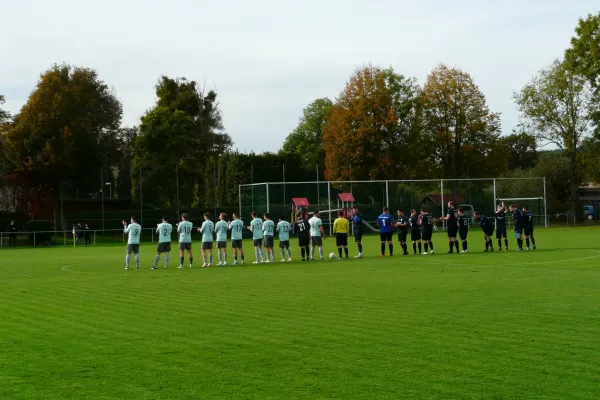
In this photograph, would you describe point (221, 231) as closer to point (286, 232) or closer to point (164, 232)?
point (164, 232)

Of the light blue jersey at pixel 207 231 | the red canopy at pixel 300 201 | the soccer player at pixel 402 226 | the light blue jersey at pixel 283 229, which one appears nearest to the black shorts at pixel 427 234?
the soccer player at pixel 402 226

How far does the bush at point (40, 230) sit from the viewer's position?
5018 cm

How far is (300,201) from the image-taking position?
51.8 meters

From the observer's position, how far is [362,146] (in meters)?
67.6

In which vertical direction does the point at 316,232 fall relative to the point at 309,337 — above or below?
above

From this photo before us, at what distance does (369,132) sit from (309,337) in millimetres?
57090

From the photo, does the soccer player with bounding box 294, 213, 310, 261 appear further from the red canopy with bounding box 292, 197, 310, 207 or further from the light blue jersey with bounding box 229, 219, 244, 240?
the red canopy with bounding box 292, 197, 310, 207

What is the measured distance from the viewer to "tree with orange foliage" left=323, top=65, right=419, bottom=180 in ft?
222

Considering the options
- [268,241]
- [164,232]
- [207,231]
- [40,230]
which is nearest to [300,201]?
[40,230]

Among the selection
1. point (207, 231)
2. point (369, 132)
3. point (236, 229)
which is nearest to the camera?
point (207, 231)

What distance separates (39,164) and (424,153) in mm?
32221

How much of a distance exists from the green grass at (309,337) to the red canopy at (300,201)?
98.1 ft

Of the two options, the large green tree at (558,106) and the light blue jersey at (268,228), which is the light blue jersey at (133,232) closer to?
the light blue jersey at (268,228)

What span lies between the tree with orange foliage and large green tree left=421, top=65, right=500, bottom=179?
194cm
